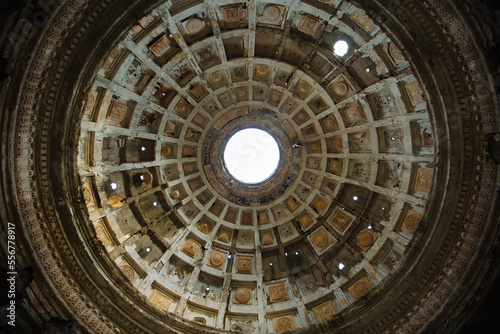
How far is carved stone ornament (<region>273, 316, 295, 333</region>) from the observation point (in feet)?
48.4

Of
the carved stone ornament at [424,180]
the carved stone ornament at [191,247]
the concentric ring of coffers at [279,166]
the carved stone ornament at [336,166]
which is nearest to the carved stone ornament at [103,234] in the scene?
the concentric ring of coffers at [279,166]

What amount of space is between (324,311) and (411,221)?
18.1 feet

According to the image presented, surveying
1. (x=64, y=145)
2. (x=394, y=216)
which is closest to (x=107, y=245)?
(x=64, y=145)

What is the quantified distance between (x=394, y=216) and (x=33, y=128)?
14210mm

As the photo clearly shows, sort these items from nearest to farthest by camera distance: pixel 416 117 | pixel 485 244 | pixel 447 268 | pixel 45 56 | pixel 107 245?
pixel 45 56
pixel 485 244
pixel 447 268
pixel 416 117
pixel 107 245

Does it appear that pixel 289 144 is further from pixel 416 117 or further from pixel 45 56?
pixel 45 56

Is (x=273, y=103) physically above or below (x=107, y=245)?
above

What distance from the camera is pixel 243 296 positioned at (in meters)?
15.9

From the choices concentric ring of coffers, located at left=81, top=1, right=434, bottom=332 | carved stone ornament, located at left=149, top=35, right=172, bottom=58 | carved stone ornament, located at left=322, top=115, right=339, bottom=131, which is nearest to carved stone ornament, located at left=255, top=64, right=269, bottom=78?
concentric ring of coffers, located at left=81, top=1, right=434, bottom=332

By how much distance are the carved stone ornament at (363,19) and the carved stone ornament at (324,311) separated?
11633 mm

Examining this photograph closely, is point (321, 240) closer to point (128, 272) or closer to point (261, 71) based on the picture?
point (261, 71)

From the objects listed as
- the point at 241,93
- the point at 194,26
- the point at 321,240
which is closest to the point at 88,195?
the point at 194,26

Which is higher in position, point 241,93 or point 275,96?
point 241,93

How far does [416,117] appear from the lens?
42.5 feet
